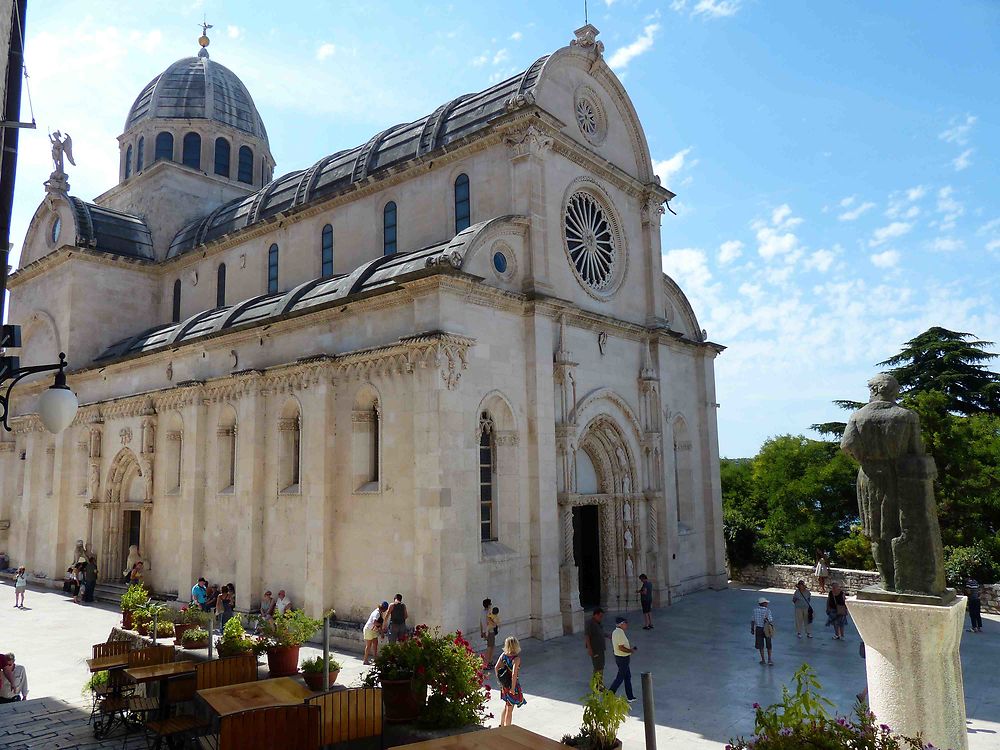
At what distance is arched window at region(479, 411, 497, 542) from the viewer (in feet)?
57.7

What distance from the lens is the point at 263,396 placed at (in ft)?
66.3

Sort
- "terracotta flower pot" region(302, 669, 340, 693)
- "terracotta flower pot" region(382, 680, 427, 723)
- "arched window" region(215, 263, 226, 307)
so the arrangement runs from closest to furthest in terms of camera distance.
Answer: "terracotta flower pot" region(382, 680, 427, 723) → "terracotta flower pot" region(302, 669, 340, 693) → "arched window" region(215, 263, 226, 307)

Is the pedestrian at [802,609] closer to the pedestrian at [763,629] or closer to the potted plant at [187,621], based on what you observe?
the pedestrian at [763,629]

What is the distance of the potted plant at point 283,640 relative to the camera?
10.7 meters

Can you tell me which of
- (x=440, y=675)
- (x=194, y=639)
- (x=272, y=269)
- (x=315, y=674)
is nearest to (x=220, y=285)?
(x=272, y=269)

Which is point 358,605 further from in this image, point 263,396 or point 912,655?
point 912,655

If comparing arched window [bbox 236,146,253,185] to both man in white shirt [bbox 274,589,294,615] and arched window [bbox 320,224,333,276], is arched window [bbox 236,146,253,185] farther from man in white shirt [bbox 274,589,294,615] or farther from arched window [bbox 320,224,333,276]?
man in white shirt [bbox 274,589,294,615]

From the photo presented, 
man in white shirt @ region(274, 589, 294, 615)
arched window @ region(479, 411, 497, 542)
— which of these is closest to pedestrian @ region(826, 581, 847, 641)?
arched window @ region(479, 411, 497, 542)

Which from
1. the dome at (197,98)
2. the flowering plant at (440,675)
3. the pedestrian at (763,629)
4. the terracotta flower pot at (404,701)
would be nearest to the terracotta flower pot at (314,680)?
the flowering plant at (440,675)

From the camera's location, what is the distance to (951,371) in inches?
1432

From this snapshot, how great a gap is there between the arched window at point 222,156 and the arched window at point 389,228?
53.7 feet

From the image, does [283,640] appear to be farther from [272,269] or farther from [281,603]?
[272,269]

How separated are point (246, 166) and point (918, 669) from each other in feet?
118

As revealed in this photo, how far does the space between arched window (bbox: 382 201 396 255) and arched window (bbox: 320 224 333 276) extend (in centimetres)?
A: 244
